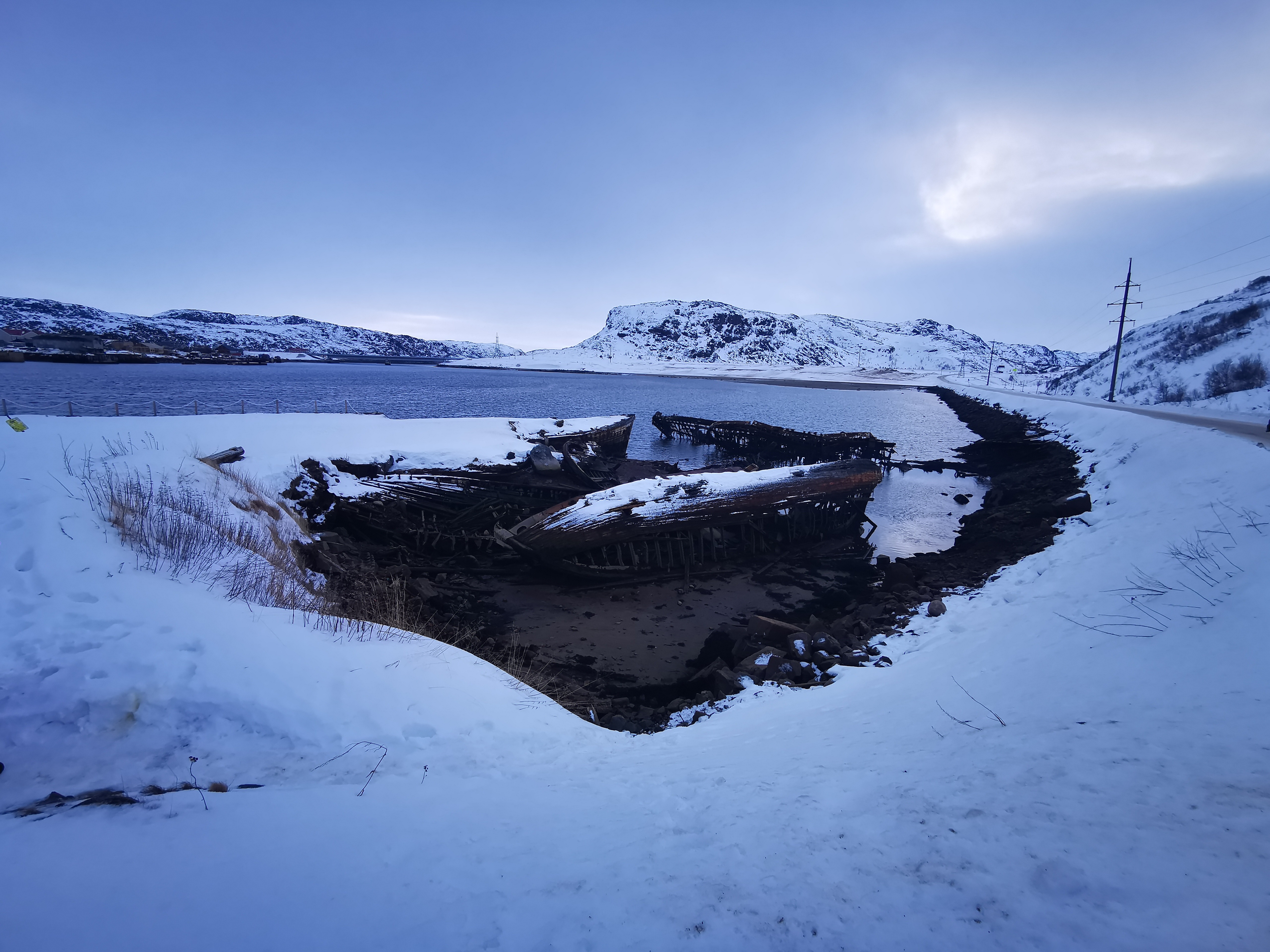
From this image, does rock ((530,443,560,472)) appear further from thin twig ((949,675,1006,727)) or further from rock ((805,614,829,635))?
thin twig ((949,675,1006,727))

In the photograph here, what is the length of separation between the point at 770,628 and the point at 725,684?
2060 millimetres

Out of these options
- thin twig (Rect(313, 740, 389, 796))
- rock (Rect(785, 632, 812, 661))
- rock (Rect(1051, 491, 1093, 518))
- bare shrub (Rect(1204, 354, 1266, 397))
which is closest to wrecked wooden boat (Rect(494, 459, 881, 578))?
rock (Rect(1051, 491, 1093, 518))

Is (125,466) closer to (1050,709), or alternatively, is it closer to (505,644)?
(505,644)

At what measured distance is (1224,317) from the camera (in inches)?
1981

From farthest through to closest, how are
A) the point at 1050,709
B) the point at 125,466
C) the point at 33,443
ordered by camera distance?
the point at 125,466
the point at 33,443
the point at 1050,709

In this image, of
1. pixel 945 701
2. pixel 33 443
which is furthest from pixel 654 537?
pixel 33 443

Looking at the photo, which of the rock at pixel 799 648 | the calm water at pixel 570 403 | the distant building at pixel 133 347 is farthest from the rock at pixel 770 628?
the distant building at pixel 133 347

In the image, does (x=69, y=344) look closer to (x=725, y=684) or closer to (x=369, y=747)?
(x=369, y=747)

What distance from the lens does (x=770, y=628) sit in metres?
9.67

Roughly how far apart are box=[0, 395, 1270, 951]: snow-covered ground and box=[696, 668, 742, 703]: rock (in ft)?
1.71

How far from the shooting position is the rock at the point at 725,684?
7.77 meters

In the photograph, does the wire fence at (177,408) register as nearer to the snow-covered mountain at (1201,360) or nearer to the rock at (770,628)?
the rock at (770,628)

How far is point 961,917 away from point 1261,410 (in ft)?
118

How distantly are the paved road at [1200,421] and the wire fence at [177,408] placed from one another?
118 ft
